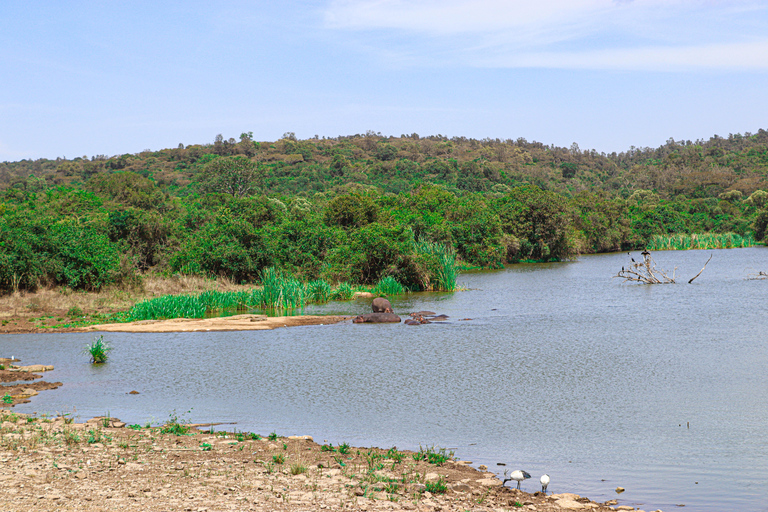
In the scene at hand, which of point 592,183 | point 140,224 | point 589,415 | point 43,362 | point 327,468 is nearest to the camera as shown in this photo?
point 327,468

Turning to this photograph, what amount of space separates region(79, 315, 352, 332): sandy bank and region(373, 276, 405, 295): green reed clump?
9.20 metres

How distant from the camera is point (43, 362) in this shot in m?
17.5

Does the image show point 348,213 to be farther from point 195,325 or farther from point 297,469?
point 297,469

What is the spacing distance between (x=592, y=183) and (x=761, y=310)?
380 feet

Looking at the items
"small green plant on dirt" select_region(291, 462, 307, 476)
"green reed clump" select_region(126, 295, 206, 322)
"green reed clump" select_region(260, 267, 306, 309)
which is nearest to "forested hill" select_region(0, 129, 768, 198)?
"green reed clump" select_region(260, 267, 306, 309)

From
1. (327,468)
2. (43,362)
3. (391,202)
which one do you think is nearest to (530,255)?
(391,202)

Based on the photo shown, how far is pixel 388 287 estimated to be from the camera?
35062 millimetres

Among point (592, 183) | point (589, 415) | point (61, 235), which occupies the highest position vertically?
point (592, 183)

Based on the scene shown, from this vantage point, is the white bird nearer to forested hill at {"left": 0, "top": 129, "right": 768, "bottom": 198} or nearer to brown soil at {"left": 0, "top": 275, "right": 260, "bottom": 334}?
brown soil at {"left": 0, "top": 275, "right": 260, "bottom": 334}

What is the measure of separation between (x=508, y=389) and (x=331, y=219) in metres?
33.5

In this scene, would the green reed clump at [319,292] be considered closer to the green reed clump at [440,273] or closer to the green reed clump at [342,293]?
the green reed clump at [342,293]

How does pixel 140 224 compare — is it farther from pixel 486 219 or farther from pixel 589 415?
pixel 589 415

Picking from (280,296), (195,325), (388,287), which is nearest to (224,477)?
(195,325)

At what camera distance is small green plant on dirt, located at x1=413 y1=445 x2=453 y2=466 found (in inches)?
361
